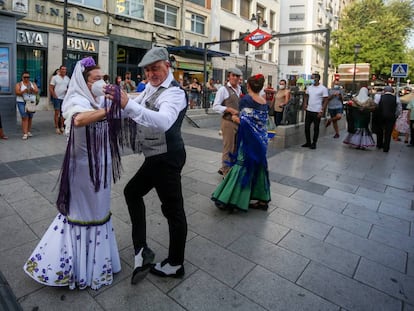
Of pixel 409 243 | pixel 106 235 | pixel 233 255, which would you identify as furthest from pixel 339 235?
pixel 106 235

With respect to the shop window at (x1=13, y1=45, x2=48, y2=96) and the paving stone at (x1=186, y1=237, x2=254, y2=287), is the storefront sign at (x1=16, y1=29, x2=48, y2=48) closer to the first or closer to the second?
the shop window at (x1=13, y1=45, x2=48, y2=96)

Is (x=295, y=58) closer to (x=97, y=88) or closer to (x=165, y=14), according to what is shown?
(x=165, y=14)

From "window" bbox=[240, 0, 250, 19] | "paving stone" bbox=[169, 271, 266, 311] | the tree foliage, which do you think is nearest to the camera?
"paving stone" bbox=[169, 271, 266, 311]

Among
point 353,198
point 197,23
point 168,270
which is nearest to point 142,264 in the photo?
point 168,270

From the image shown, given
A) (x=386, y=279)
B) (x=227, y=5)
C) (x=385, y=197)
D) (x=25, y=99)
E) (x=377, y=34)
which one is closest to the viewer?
(x=386, y=279)

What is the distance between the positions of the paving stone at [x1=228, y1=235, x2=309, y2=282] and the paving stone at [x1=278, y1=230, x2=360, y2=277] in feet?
0.40

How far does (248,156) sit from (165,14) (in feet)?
64.0

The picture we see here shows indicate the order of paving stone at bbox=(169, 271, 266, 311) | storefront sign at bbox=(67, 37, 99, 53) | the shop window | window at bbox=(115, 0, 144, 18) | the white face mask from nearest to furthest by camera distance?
the white face mask < paving stone at bbox=(169, 271, 266, 311) < the shop window < storefront sign at bbox=(67, 37, 99, 53) < window at bbox=(115, 0, 144, 18)

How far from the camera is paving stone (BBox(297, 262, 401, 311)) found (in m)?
2.45

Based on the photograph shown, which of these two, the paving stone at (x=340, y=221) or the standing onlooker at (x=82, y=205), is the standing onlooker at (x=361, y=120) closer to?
the paving stone at (x=340, y=221)

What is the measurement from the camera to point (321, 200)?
4773 millimetres

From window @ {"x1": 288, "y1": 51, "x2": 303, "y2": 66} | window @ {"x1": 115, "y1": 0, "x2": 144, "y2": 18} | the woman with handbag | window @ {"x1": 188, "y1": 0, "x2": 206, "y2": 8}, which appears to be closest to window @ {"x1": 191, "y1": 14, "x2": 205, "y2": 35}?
window @ {"x1": 188, "y1": 0, "x2": 206, "y2": 8}

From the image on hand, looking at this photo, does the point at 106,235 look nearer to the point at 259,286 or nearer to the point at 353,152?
the point at 259,286

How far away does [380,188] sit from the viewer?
569 cm
